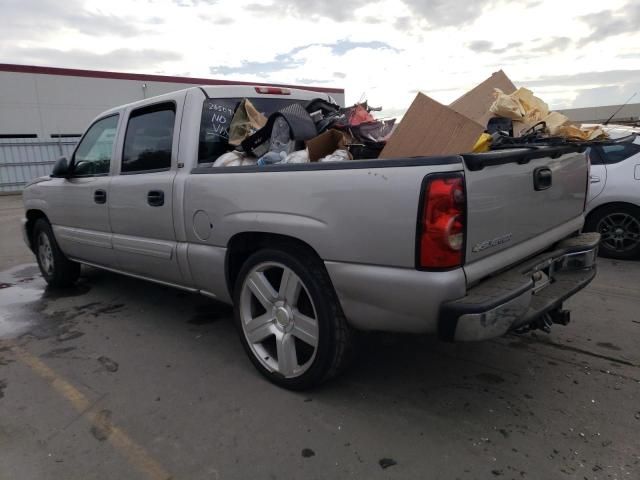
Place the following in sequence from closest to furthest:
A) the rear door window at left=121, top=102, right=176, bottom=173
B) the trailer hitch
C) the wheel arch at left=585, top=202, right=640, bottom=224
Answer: the trailer hitch → the rear door window at left=121, top=102, right=176, bottom=173 → the wheel arch at left=585, top=202, right=640, bottom=224

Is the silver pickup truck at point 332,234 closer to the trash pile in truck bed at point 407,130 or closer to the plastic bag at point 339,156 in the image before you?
the trash pile in truck bed at point 407,130

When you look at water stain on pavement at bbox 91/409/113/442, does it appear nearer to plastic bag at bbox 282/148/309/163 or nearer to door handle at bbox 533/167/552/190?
plastic bag at bbox 282/148/309/163

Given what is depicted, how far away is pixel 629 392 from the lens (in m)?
2.95

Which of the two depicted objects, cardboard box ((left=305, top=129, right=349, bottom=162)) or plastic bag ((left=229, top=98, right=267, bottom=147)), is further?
plastic bag ((left=229, top=98, right=267, bottom=147))

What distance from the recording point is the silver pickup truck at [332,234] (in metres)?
2.29

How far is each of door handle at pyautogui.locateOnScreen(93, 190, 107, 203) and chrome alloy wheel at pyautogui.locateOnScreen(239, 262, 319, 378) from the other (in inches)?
73.6

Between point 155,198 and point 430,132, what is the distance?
211 cm

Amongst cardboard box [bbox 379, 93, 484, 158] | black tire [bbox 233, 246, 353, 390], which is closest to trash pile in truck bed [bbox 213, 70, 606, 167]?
cardboard box [bbox 379, 93, 484, 158]

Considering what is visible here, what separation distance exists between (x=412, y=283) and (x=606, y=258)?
4.86m

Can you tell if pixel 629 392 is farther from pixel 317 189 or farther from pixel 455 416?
pixel 317 189

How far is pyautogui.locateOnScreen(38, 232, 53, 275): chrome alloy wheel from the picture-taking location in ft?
18.2

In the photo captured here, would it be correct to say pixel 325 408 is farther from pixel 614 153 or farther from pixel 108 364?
pixel 614 153

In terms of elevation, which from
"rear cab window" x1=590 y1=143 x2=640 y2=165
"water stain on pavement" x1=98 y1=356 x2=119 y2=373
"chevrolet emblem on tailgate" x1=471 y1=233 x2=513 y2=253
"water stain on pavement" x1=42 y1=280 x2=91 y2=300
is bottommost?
"water stain on pavement" x1=42 y1=280 x2=91 y2=300

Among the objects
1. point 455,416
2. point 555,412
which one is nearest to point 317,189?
point 455,416
